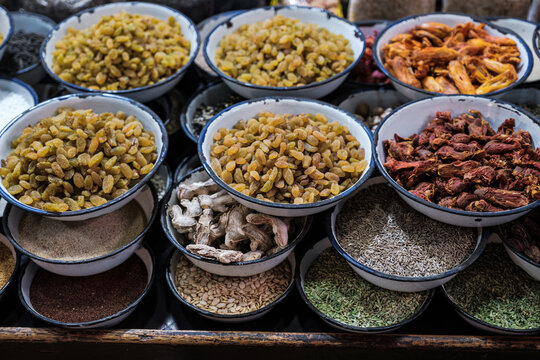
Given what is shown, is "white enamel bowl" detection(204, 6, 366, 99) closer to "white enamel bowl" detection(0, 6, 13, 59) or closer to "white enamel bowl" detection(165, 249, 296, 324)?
"white enamel bowl" detection(165, 249, 296, 324)

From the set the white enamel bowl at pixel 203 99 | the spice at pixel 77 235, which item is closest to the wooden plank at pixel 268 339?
the spice at pixel 77 235

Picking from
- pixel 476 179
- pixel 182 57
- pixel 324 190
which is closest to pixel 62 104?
pixel 182 57

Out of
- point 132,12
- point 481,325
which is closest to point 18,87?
point 132,12

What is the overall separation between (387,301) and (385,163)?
0.48 metres

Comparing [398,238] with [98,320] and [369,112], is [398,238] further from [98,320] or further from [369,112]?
[98,320]

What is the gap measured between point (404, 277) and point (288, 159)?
55 cm

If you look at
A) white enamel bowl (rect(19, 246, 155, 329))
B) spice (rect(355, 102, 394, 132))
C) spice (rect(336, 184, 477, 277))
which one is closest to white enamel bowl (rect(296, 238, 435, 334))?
spice (rect(336, 184, 477, 277))

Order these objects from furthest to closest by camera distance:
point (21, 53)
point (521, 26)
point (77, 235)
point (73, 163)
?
point (21, 53) → point (521, 26) → point (77, 235) → point (73, 163)

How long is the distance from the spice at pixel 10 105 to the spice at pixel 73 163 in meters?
0.41

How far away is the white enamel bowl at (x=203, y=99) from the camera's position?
2.19 meters

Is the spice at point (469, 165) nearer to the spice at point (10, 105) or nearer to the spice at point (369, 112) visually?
the spice at point (369, 112)

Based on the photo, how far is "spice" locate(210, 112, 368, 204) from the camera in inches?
64.8

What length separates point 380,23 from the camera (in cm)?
266

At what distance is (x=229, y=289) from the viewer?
1.75 meters
